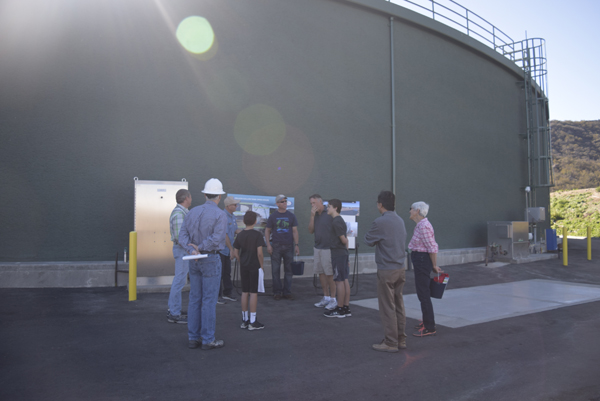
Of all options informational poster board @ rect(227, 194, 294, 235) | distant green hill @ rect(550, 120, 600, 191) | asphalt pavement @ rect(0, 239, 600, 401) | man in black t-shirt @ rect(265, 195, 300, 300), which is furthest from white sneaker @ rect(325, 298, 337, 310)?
distant green hill @ rect(550, 120, 600, 191)

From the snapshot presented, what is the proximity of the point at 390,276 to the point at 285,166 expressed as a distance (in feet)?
23.2

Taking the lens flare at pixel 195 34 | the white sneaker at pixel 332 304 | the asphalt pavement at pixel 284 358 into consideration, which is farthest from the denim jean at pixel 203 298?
the lens flare at pixel 195 34

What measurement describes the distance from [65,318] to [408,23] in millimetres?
13887

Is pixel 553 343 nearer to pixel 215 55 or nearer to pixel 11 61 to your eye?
pixel 215 55

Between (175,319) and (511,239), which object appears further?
(511,239)

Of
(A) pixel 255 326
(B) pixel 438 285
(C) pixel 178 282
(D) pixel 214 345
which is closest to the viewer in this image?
(D) pixel 214 345

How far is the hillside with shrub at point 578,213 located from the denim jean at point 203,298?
33478mm

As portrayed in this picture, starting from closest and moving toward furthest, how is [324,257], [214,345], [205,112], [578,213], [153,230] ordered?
[214,345], [324,257], [153,230], [205,112], [578,213]

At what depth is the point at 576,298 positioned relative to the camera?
28.0 ft

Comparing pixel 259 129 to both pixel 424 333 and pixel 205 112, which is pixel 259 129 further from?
pixel 424 333

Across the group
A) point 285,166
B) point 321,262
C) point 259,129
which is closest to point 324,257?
point 321,262

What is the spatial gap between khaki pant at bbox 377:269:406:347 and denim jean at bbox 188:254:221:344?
2.12 meters

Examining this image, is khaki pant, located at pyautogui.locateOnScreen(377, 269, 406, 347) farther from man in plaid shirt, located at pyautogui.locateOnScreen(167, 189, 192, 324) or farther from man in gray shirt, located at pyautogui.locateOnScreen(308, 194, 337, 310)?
man in plaid shirt, located at pyautogui.locateOnScreen(167, 189, 192, 324)

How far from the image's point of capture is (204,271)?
520 cm
